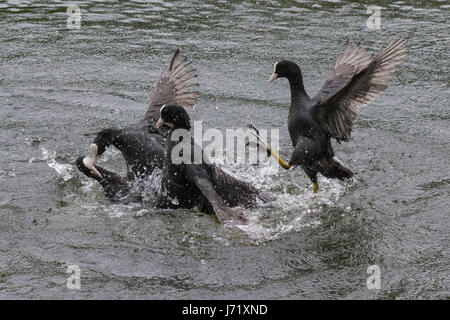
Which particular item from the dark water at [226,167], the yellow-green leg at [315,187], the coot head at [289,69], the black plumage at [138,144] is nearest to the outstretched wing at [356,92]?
the coot head at [289,69]

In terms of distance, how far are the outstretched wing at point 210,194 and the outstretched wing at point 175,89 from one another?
4.32ft

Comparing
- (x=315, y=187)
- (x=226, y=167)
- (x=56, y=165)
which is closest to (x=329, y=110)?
(x=315, y=187)

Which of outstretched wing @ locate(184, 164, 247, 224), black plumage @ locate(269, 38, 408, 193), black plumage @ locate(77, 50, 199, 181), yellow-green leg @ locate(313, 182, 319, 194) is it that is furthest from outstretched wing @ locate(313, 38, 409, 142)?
black plumage @ locate(77, 50, 199, 181)

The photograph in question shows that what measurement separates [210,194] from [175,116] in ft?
2.33

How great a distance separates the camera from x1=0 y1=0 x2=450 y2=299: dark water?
4906 millimetres

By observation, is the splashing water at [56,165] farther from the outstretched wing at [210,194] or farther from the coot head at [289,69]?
the coot head at [289,69]

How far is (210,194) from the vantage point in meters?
5.44

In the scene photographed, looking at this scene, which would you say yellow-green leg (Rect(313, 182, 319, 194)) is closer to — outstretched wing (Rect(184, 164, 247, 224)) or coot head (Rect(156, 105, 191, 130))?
outstretched wing (Rect(184, 164, 247, 224))

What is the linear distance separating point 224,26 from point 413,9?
9.35ft

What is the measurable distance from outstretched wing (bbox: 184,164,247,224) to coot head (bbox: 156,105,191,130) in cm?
34

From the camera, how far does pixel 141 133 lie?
638cm

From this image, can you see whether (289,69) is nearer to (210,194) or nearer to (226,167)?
(226,167)

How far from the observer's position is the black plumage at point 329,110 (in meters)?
5.79
